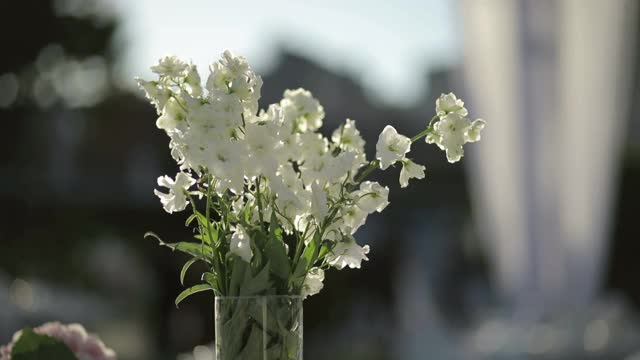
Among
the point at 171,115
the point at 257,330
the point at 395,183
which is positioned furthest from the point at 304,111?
the point at 395,183

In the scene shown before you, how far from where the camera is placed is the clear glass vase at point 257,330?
1.50 m

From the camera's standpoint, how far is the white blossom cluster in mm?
1509

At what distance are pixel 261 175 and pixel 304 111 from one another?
12 centimetres

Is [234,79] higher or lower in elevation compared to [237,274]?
higher

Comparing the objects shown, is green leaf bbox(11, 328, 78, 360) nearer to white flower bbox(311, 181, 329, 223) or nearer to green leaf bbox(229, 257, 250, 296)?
green leaf bbox(229, 257, 250, 296)

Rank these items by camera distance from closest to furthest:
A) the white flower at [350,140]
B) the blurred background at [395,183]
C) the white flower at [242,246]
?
the white flower at [242,246] → the white flower at [350,140] → the blurred background at [395,183]

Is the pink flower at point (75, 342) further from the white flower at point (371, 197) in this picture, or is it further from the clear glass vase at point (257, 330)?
the white flower at point (371, 197)

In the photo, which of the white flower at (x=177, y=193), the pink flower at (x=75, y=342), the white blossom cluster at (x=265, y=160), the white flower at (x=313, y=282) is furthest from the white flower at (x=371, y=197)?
the pink flower at (x=75, y=342)

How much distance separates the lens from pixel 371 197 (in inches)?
62.3

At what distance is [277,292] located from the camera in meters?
1.53

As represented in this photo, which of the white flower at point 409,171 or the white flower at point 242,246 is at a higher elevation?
the white flower at point 409,171

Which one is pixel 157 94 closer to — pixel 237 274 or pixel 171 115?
pixel 171 115

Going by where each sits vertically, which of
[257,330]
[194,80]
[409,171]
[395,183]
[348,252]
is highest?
[395,183]

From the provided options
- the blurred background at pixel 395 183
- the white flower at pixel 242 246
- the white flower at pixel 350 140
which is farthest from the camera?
the blurred background at pixel 395 183
